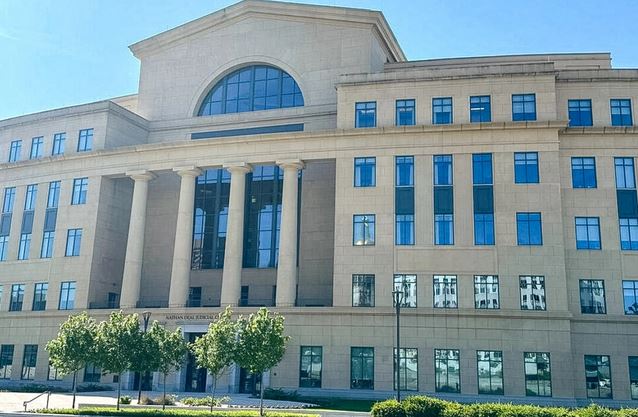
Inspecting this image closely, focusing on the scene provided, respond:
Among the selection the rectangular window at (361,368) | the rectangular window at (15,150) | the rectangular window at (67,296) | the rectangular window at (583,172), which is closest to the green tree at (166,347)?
the rectangular window at (361,368)

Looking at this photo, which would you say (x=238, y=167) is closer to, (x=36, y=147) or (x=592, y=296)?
(x=36, y=147)

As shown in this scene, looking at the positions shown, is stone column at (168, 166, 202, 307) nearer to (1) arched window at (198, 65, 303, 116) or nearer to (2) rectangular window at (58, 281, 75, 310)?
(1) arched window at (198, 65, 303, 116)

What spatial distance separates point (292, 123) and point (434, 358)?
23336mm

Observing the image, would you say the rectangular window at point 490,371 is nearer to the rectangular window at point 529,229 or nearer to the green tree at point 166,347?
the rectangular window at point 529,229

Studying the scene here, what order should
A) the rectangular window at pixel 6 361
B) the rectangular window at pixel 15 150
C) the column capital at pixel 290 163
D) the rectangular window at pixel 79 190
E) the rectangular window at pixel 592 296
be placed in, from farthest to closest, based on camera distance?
the rectangular window at pixel 15 150 < the rectangular window at pixel 79 190 < the rectangular window at pixel 6 361 < the column capital at pixel 290 163 < the rectangular window at pixel 592 296

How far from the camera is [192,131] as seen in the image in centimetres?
5969

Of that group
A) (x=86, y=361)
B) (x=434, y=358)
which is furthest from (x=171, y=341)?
(x=434, y=358)

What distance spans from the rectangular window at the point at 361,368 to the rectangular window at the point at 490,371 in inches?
291

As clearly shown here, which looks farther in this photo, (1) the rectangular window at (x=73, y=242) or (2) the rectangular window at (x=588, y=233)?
(1) the rectangular window at (x=73, y=242)

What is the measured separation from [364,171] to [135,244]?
Answer: 20488 millimetres

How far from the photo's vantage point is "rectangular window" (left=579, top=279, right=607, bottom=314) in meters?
45.5

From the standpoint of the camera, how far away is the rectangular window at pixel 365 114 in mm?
50562

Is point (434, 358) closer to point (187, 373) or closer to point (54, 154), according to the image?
point (187, 373)

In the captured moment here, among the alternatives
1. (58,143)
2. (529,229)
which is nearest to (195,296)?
(58,143)
